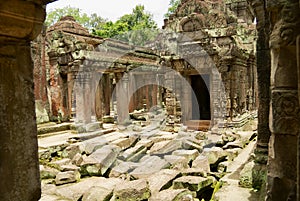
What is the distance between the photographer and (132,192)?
4.48m

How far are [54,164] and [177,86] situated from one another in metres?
5.95

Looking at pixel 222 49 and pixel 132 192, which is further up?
pixel 222 49

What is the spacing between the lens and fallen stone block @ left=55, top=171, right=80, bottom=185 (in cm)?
561

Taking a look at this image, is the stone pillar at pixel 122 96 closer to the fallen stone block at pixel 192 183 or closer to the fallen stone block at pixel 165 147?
the fallen stone block at pixel 165 147

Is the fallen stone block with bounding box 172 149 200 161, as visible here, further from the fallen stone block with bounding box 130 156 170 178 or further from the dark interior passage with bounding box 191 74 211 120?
the dark interior passage with bounding box 191 74 211 120

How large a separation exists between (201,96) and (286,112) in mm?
12179

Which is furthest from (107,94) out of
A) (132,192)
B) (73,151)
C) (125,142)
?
(132,192)

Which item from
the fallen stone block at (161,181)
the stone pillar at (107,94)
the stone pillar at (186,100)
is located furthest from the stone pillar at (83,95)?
the fallen stone block at (161,181)

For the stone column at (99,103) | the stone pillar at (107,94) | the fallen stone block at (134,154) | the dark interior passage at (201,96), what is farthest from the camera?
the stone pillar at (107,94)

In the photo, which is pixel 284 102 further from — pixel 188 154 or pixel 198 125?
pixel 198 125

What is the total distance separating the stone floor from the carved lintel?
1928 mm

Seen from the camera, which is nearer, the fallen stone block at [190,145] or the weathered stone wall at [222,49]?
the fallen stone block at [190,145]

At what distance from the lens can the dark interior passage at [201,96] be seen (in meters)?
13.7

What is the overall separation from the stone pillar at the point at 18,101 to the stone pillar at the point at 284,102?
1826mm
